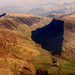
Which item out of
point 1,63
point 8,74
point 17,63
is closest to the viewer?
point 8,74

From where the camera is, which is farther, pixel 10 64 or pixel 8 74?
pixel 10 64

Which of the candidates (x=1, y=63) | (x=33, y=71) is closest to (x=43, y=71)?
(x=33, y=71)

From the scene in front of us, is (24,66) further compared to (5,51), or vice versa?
(5,51)

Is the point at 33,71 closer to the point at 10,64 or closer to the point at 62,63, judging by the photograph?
the point at 10,64

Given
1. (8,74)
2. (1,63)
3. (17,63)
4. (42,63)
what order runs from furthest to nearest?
1. (42,63)
2. (17,63)
3. (1,63)
4. (8,74)

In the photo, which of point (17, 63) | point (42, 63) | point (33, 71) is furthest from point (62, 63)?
point (17, 63)

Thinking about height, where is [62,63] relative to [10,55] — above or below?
below

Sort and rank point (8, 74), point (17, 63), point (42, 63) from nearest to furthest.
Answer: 1. point (8, 74)
2. point (17, 63)
3. point (42, 63)

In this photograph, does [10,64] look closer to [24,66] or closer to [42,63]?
[24,66]

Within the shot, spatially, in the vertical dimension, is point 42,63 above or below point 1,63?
below
